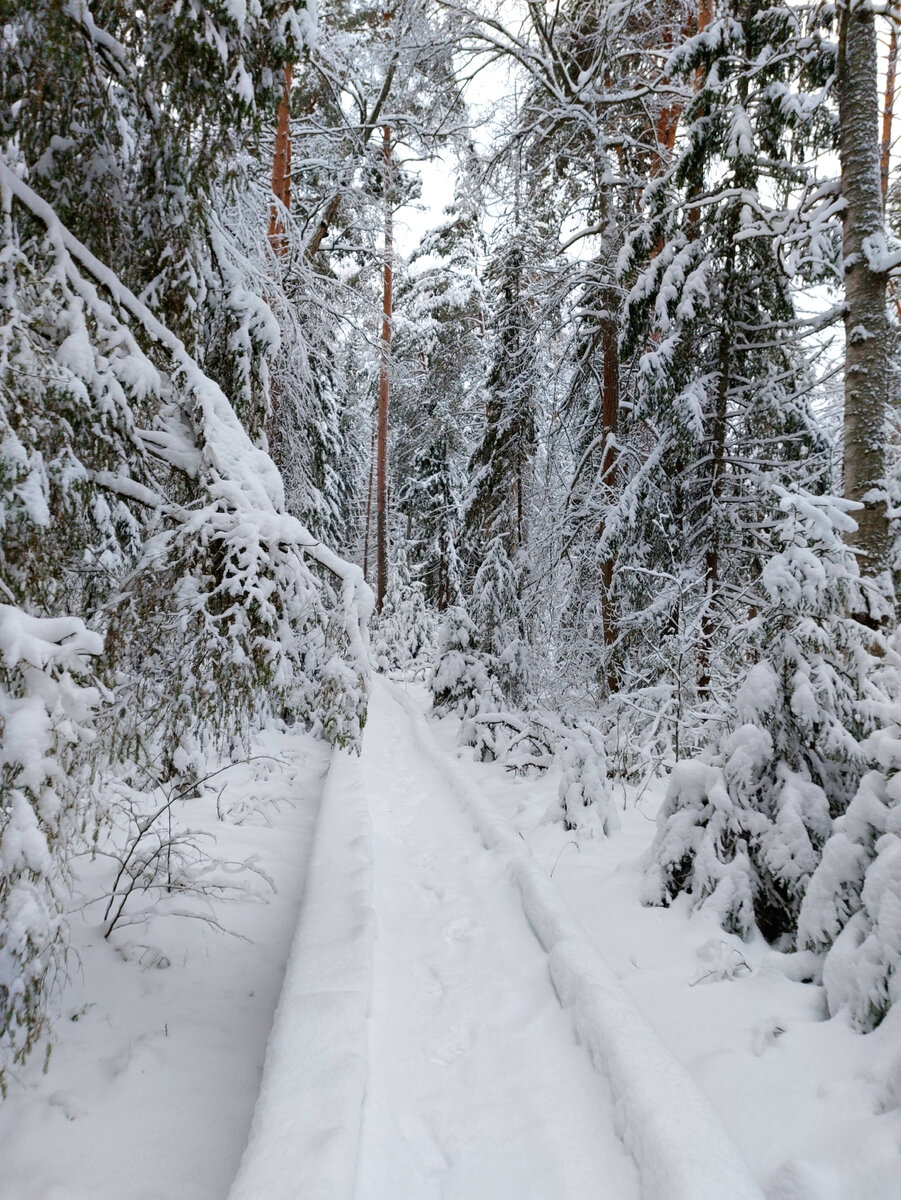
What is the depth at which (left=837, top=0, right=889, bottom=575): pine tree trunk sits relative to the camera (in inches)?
175

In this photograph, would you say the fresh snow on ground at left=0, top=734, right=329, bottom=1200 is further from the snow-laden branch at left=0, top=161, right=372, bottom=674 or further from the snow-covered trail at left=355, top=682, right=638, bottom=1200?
the snow-laden branch at left=0, top=161, right=372, bottom=674

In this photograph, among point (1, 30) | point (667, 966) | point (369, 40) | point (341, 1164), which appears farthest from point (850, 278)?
point (369, 40)

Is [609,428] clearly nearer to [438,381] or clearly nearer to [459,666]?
[459,666]

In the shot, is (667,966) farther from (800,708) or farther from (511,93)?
(511,93)

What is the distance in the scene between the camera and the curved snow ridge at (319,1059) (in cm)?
179

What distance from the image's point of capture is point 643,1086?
2.16 m

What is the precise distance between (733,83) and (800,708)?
21.5ft

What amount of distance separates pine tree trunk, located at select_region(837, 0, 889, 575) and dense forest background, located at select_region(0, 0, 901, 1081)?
0.08 ft

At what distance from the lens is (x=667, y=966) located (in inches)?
120

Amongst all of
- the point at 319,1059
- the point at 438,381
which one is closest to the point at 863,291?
the point at 319,1059

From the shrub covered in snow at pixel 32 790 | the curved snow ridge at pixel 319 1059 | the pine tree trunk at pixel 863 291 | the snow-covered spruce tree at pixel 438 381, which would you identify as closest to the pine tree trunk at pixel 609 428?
the pine tree trunk at pixel 863 291

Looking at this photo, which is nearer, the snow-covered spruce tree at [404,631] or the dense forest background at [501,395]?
the dense forest background at [501,395]

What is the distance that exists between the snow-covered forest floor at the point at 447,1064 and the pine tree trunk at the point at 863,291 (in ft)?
10.2

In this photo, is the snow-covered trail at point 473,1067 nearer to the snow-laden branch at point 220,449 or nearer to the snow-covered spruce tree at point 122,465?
the snow-covered spruce tree at point 122,465
